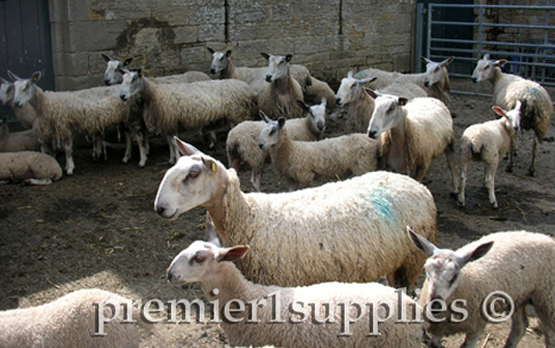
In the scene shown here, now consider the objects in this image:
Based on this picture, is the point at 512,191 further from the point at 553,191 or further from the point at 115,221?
the point at 115,221

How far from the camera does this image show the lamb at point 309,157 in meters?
6.57

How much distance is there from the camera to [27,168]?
7.65m

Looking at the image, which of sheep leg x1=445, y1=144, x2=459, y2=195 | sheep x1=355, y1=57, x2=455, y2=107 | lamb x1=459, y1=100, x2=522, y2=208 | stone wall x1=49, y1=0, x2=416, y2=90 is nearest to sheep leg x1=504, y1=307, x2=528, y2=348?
lamb x1=459, y1=100, x2=522, y2=208

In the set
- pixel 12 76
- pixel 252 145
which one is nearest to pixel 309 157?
pixel 252 145

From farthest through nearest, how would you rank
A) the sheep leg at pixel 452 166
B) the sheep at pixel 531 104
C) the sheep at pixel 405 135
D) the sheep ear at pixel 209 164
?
the sheep at pixel 531 104, the sheep leg at pixel 452 166, the sheep at pixel 405 135, the sheep ear at pixel 209 164

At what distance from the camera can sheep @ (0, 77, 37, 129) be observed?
809 centimetres

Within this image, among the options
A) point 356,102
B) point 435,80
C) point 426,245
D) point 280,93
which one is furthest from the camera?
point 435,80

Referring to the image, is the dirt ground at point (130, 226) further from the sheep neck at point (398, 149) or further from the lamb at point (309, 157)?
the lamb at point (309, 157)

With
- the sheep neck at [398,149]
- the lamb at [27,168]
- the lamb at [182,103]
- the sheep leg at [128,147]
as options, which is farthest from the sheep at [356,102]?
the lamb at [27,168]

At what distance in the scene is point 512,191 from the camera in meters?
7.71

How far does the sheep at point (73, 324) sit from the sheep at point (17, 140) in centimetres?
565

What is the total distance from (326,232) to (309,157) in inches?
105

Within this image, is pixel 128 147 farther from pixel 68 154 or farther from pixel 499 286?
pixel 499 286

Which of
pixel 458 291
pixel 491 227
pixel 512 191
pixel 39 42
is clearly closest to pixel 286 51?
pixel 39 42
